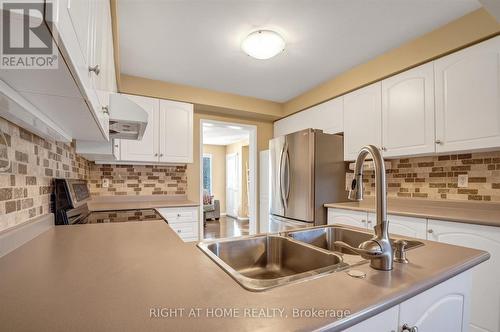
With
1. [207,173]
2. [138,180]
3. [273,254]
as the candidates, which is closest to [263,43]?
[273,254]

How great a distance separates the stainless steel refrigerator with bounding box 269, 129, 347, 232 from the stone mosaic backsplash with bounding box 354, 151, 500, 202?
481 millimetres

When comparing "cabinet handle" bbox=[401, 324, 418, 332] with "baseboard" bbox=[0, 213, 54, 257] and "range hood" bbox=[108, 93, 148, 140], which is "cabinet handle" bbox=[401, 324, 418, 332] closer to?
"baseboard" bbox=[0, 213, 54, 257]

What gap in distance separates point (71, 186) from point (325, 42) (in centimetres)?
223

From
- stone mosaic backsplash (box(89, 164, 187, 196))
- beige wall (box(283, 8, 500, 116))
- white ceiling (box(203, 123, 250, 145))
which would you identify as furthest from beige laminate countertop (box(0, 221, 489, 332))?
white ceiling (box(203, 123, 250, 145))

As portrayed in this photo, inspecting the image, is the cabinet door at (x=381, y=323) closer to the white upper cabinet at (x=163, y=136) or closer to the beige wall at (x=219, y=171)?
the white upper cabinet at (x=163, y=136)

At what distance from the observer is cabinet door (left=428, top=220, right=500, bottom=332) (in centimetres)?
150

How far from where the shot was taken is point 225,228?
5.81 meters

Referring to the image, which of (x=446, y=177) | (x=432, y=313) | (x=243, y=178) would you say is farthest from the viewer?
(x=243, y=178)

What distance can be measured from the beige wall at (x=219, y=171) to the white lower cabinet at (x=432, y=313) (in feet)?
23.7

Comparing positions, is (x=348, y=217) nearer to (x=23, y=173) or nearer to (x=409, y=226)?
(x=409, y=226)

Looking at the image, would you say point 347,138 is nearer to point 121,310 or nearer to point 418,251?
point 418,251

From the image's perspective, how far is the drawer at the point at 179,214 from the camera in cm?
267

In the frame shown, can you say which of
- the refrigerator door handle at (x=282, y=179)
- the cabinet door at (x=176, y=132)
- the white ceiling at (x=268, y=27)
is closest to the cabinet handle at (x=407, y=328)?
the white ceiling at (x=268, y=27)

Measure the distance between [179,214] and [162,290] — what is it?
227 centimetres
